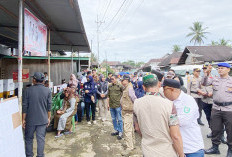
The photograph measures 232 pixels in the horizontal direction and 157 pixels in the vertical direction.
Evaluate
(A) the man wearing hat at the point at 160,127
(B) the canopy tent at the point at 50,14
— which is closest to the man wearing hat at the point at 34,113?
(B) the canopy tent at the point at 50,14

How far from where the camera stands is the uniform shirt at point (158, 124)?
5.36 ft

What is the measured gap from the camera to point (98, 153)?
3.76 metres

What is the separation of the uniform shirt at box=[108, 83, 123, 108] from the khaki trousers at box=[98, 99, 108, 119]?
4.31 ft

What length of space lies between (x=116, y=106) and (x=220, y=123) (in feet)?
8.50

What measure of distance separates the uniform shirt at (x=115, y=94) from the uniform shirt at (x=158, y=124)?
297 centimetres

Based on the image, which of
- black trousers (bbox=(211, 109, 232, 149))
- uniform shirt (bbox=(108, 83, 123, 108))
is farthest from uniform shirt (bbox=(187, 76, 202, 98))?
uniform shirt (bbox=(108, 83, 123, 108))

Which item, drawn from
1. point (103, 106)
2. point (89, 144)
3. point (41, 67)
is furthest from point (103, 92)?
point (41, 67)

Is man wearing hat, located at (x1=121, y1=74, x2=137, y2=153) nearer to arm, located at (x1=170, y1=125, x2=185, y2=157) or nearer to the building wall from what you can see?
arm, located at (x1=170, y1=125, x2=185, y2=157)

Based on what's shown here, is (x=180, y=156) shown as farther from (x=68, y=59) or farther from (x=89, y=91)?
(x=68, y=59)

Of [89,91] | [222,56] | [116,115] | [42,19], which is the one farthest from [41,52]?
[222,56]

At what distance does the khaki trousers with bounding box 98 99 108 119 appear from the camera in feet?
20.4

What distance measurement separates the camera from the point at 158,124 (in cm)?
167

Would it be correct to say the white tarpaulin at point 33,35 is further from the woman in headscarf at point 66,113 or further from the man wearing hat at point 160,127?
the man wearing hat at point 160,127

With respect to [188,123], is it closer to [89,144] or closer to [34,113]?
[34,113]
